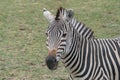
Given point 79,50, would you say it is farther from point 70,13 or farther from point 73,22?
point 70,13

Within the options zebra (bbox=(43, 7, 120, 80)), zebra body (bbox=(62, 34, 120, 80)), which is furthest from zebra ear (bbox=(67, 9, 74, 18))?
zebra body (bbox=(62, 34, 120, 80))

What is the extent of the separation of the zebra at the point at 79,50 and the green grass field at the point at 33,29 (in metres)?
2.25

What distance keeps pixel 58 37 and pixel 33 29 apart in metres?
6.25

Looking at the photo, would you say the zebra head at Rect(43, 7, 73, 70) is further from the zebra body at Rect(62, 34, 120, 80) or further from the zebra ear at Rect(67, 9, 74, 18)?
the zebra body at Rect(62, 34, 120, 80)

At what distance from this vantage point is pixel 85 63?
5.32 meters

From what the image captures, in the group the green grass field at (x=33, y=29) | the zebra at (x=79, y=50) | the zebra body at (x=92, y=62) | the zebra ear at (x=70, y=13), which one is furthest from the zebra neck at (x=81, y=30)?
the green grass field at (x=33, y=29)

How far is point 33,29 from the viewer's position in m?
11.1

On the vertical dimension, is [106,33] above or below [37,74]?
above

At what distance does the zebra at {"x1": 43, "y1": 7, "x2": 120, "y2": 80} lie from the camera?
4.91m

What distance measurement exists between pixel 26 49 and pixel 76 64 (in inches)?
161

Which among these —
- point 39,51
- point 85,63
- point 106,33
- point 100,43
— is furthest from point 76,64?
point 106,33

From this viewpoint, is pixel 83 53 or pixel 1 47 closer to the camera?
pixel 83 53

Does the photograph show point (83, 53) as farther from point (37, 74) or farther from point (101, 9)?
point (101, 9)

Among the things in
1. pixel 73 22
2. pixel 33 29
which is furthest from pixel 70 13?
pixel 33 29
